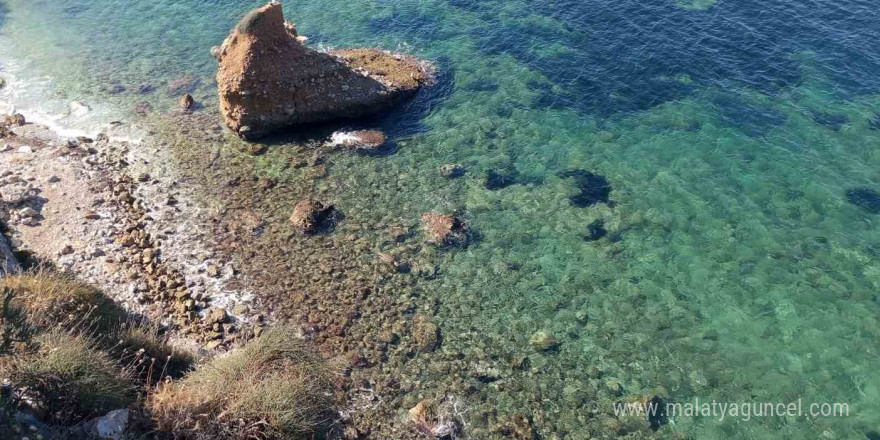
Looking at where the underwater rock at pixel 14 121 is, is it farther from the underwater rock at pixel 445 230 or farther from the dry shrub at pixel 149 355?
the underwater rock at pixel 445 230

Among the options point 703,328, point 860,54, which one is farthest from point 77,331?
point 860,54

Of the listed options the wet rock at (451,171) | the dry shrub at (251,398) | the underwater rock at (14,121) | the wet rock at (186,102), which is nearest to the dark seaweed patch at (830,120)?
the wet rock at (451,171)

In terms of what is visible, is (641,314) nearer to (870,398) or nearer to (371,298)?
(870,398)

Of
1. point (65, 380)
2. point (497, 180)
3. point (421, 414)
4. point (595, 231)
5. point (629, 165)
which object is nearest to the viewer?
point (65, 380)

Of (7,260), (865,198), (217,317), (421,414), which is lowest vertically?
(865,198)

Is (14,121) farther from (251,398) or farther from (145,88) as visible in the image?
(251,398)

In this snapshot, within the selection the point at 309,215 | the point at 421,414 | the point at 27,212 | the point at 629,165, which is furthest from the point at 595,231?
the point at 27,212
